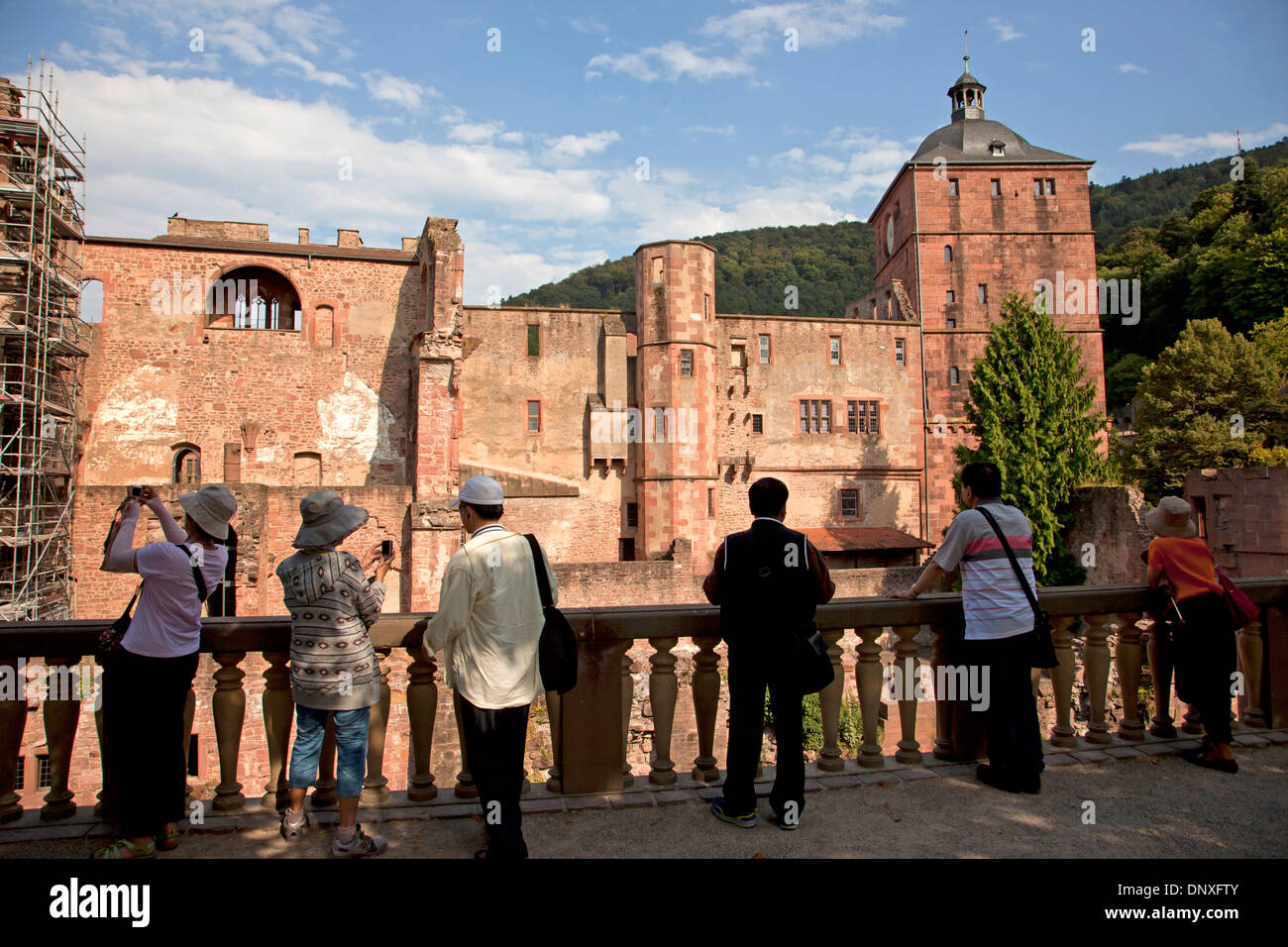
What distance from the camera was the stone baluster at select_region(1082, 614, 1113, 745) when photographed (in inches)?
231

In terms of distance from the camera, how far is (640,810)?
480 centimetres

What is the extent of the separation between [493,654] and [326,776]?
1.74 metres

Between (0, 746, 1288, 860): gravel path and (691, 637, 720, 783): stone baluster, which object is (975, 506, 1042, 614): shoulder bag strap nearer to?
(0, 746, 1288, 860): gravel path

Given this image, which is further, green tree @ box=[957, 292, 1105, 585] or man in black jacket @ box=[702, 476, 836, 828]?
green tree @ box=[957, 292, 1105, 585]

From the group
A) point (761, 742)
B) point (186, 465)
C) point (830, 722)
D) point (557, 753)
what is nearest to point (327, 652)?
point (557, 753)

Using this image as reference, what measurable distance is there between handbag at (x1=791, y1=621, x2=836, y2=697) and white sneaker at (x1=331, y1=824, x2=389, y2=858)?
2575mm

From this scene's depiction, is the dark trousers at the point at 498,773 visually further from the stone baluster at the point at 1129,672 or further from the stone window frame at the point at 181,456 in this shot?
the stone window frame at the point at 181,456

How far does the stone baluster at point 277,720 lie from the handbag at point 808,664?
316 centimetres

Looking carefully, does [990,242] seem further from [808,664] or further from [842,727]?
[808,664]

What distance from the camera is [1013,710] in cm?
505

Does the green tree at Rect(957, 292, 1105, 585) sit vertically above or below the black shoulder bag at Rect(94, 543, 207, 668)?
above

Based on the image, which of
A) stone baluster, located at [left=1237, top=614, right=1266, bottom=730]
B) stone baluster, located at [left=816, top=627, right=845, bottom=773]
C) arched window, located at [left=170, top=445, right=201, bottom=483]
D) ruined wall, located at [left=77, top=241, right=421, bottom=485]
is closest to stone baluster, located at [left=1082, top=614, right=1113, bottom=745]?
stone baluster, located at [left=1237, top=614, right=1266, bottom=730]
